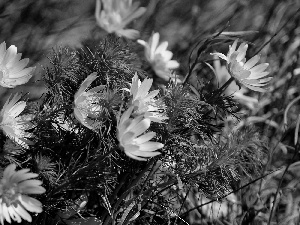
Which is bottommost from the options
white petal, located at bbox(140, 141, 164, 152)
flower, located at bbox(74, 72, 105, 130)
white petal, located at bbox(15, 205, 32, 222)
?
white petal, located at bbox(15, 205, 32, 222)

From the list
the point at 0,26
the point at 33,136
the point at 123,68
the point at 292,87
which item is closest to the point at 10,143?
the point at 33,136

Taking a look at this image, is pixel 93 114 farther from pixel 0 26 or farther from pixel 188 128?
pixel 0 26

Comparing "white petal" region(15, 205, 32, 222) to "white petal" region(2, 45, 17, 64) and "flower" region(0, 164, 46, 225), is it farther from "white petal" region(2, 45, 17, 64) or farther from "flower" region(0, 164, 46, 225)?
"white petal" region(2, 45, 17, 64)

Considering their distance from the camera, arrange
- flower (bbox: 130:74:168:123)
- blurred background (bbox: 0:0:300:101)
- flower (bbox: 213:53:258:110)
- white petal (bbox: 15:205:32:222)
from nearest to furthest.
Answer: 1. white petal (bbox: 15:205:32:222)
2. flower (bbox: 130:74:168:123)
3. flower (bbox: 213:53:258:110)
4. blurred background (bbox: 0:0:300:101)

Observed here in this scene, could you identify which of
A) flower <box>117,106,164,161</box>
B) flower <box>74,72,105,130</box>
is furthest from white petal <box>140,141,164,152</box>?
flower <box>74,72,105,130</box>

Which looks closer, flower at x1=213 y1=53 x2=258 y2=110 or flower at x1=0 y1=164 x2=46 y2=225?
flower at x1=0 y1=164 x2=46 y2=225

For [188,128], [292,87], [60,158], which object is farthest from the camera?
[292,87]

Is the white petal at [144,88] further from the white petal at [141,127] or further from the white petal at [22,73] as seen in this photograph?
the white petal at [22,73]

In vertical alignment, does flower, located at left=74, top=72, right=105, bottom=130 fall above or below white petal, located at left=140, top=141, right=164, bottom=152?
above

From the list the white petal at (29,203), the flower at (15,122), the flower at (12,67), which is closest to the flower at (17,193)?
the white petal at (29,203)
